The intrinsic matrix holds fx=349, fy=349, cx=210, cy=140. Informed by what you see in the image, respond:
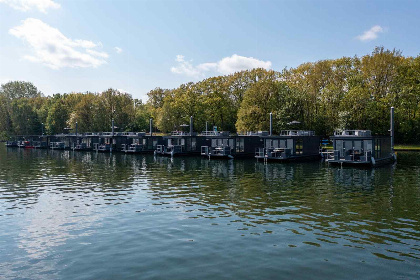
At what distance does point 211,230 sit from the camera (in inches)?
694

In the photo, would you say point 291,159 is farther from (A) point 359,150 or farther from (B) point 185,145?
(B) point 185,145

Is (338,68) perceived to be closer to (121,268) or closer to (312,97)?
(312,97)

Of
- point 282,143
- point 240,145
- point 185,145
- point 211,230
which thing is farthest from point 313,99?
point 211,230

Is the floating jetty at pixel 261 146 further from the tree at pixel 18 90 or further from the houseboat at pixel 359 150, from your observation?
the tree at pixel 18 90

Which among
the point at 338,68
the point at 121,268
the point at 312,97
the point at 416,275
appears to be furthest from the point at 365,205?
the point at 338,68

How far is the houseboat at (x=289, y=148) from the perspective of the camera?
54019 millimetres

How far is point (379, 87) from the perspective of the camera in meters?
82.4

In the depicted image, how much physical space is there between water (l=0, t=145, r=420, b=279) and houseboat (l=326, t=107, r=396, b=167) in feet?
41.6

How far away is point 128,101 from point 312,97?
63.5 metres

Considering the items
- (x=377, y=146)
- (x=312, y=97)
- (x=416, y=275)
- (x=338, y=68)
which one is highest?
(x=338, y=68)

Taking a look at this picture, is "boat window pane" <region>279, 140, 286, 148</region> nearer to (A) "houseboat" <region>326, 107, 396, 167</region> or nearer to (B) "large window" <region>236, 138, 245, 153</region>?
(A) "houseboat" <region>326, 107, 396, 167</region>

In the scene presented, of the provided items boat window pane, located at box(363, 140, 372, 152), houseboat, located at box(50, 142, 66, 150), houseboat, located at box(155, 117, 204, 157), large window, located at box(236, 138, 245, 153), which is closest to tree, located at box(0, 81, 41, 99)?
houseboat, located at box(50, 142, 66, 150)

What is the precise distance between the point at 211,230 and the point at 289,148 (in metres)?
39.6

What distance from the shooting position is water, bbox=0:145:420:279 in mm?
12828
